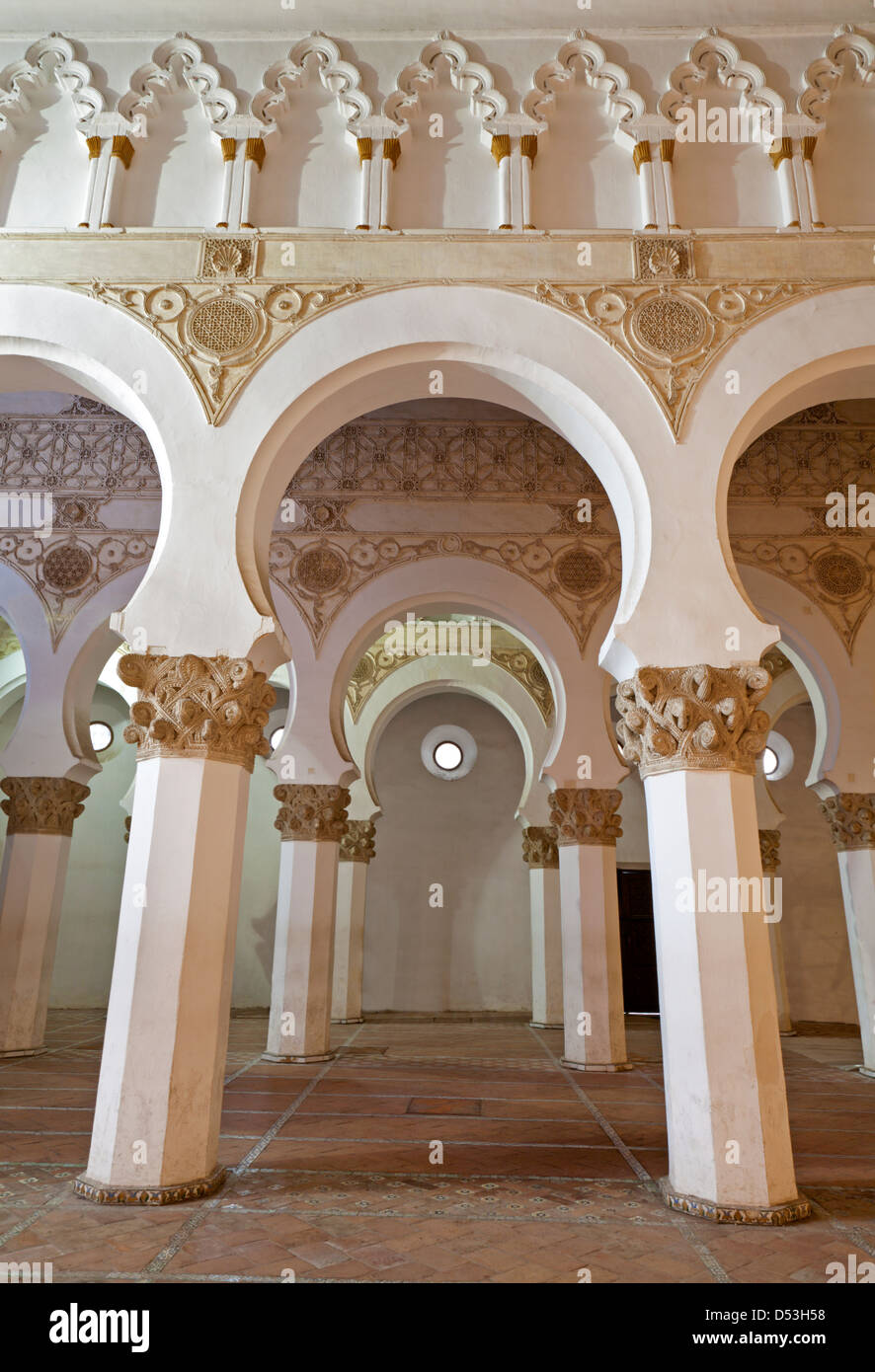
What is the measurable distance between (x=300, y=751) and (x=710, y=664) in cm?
428

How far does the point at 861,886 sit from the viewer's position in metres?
7.40

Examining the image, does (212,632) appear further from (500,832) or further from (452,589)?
(500,832)

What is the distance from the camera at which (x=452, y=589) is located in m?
7.97

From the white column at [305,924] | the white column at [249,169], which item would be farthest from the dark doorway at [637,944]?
the white column at [249,169]

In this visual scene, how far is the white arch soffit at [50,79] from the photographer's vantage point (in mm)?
5199

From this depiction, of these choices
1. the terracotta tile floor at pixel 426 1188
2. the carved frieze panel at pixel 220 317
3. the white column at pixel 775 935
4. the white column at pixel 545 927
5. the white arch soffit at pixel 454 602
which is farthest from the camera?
the white column at pixel 775 935

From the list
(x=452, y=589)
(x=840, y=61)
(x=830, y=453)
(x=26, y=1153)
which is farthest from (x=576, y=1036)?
(x=840, y=61)

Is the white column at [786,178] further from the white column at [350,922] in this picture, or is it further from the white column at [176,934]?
the white column at [350,922]

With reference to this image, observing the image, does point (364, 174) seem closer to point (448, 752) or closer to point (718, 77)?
point (718, 77)

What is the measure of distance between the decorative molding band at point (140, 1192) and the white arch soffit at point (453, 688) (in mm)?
Result: 6559

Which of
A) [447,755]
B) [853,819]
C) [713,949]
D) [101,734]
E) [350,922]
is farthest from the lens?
[447,755]

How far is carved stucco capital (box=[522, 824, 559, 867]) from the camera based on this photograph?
1042 centimetres

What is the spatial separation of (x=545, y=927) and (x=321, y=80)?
8220 millimetres

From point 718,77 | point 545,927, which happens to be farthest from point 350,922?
point 718,77
